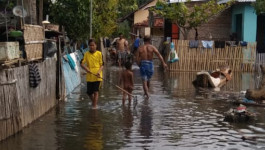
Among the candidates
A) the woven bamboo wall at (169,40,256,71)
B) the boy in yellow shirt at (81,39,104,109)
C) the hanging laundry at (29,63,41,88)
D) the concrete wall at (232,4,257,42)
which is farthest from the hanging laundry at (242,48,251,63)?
the hanging laundry at (29,63,41,88)

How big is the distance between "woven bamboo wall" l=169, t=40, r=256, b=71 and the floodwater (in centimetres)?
882

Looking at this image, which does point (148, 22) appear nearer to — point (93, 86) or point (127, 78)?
point (127, 78)

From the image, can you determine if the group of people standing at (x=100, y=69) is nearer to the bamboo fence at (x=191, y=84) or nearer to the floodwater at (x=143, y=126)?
the floodwater at (x=143, y=126)

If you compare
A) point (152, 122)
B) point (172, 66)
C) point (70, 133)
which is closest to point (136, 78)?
point (172, 66)

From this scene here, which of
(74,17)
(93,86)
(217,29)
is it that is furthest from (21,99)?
(217,29)

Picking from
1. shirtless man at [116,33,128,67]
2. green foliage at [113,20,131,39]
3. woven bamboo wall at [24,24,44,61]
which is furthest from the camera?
green foliage at [113,20,131,39]

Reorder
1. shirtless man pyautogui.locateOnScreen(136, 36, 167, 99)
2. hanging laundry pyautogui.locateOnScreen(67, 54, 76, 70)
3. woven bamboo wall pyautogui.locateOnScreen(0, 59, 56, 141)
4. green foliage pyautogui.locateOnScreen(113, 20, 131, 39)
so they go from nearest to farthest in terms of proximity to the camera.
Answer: woven bamboo wall pyautogui.locateOnScreen(0, 59, 56, 141), shirtless man pyautogui.locateOnScreen(136, 36, 167, 99), hanging laundry pyautogui.locateOnScreen(67, 54, 76, 70), green foliage pyautogui.locateOnScreen(113, 20, 131, 39)

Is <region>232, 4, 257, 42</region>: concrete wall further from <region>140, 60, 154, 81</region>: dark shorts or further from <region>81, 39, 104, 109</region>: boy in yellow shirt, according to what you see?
<region>81, 39, 104, 109</region>: boy in yellow shirt

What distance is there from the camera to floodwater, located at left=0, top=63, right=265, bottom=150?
828cm

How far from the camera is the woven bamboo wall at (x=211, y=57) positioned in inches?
941

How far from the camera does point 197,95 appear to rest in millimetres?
15266

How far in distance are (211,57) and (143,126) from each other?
14.6 meters

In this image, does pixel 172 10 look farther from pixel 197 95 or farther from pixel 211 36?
pixel 197 95

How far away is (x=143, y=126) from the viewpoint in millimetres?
9945
